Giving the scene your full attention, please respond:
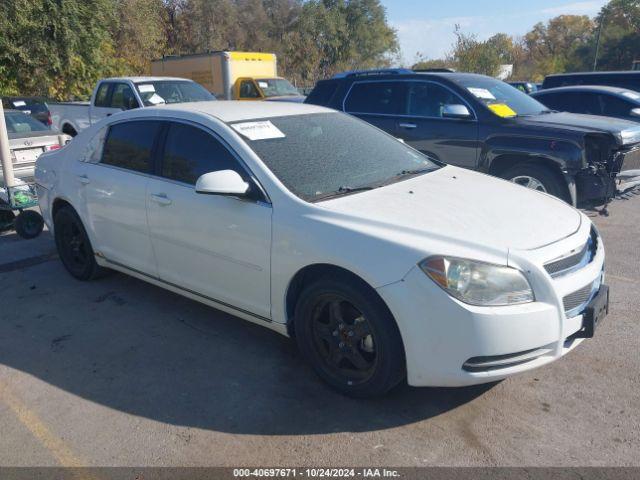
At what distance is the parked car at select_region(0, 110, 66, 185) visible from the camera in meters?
8.14

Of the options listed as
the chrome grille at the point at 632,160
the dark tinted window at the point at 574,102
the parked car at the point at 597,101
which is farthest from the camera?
the dark tinted window at the point at 574,102

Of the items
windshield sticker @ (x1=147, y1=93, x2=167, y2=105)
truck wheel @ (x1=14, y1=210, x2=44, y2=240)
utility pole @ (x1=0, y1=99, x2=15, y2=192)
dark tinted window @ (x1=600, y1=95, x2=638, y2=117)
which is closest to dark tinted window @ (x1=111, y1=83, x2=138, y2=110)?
windshield sticker @ (x1=147, y1=93, x2=167, y2=105)

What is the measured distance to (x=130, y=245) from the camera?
4.54 m

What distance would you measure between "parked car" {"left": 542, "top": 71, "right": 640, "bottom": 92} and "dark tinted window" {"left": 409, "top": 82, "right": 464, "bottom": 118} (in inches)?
246

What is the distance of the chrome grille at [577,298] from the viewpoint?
9.80 ft

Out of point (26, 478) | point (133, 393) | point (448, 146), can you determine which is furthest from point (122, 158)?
point (448, 146)

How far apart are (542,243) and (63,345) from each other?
132 inches

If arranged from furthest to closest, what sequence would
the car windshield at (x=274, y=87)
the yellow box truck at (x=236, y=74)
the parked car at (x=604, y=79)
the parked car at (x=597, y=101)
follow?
the yellow box truck at (x=236, y=74)
the car windshield at (x=274, y=87)
the parked car at (x=604, y=79)
the parked car at (x=597, y=101)

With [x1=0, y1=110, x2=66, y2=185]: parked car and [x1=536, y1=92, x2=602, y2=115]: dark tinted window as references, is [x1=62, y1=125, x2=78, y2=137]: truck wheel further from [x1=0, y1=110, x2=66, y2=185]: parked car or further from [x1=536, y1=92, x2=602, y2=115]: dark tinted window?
[x1=536, y1=92, x2=602, y2=115]: dark tinted window

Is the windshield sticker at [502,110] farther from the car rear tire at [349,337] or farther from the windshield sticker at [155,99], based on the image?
the windshield sticker at [155,99]

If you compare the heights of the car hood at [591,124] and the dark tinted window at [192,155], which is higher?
the dark tinted window at [192,155]

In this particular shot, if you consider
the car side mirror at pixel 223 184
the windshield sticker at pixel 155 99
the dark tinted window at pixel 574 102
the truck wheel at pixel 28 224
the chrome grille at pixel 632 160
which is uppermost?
the car side mirror at pixel 223 184

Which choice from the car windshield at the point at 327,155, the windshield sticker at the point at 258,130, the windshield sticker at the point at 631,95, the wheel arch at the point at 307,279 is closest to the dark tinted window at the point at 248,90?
the windshield sticker at the point at 631,95

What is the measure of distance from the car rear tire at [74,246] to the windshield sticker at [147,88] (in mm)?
7025
